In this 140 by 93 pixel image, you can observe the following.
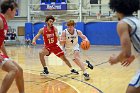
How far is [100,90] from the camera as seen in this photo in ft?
22.4

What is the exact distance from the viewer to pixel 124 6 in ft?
10.8

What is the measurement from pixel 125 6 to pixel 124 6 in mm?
10

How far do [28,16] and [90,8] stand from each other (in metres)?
5.32

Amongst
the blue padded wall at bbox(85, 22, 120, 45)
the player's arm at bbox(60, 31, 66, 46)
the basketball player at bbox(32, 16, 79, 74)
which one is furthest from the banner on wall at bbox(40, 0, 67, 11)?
the player's arm at bbox(60, 31, 66, 46)

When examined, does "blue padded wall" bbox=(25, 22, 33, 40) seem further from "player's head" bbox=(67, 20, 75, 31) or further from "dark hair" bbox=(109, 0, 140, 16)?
"dark hair" bbox=(109, 0, 140, 16)

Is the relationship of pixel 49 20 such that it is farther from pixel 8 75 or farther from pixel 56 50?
pixel 8 75

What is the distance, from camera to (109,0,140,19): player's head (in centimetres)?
328

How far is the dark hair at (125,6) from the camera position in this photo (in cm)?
328

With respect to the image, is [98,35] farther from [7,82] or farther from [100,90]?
[7,82]

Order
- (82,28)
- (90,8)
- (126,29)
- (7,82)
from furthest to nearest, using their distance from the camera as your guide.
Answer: (90,8), (82,28), (7,82), (126,29)

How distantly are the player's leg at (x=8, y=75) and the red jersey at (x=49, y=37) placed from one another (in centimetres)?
453

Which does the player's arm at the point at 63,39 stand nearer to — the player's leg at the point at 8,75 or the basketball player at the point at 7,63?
the basketball player at the point at 7,63

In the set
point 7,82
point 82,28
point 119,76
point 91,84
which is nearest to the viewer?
point 7,82

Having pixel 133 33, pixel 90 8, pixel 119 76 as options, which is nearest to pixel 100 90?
pixel 119 76
